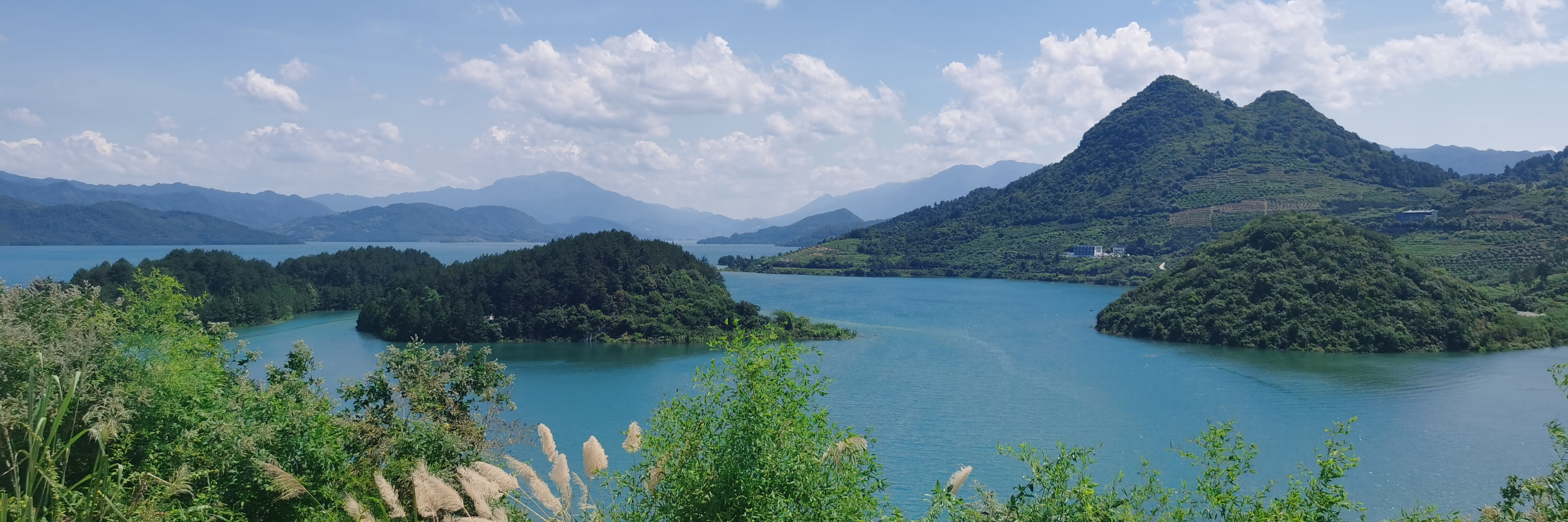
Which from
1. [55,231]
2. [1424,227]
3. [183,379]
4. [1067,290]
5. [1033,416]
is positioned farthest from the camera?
[55,231]

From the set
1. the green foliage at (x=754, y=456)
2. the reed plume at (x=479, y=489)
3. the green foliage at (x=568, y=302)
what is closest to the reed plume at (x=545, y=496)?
the reed plume at (x=479, y=489)

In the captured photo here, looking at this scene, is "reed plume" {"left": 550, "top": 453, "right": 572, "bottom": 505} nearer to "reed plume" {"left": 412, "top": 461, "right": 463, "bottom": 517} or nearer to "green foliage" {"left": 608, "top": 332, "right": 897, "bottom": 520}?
"green foliage" {"left": 608, "top": 332, "right": 897, "bottom": 520}

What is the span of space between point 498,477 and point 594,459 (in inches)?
34.3

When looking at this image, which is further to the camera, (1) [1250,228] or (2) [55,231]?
(2) [55,231]

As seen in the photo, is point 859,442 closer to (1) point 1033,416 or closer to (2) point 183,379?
(2) point 183,379

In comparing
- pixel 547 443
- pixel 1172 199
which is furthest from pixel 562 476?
pixel 1172 199

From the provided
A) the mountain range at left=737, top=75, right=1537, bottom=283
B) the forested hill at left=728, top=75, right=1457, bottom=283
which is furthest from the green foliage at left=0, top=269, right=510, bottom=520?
the forested hill at left=728, top=75, right=1457, bottom=283

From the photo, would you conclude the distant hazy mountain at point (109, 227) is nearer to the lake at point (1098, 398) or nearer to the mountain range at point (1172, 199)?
the mountain range at point (1172, 199)

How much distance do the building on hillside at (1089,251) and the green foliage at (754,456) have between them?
3737 inches

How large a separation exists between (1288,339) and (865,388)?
Result: 2423 cm

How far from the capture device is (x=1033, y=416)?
96.1 feet

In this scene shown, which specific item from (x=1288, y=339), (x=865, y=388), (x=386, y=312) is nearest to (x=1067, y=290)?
(x=1288, y=339)

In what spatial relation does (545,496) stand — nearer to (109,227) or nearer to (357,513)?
(357,513)

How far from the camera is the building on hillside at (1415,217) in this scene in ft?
247
